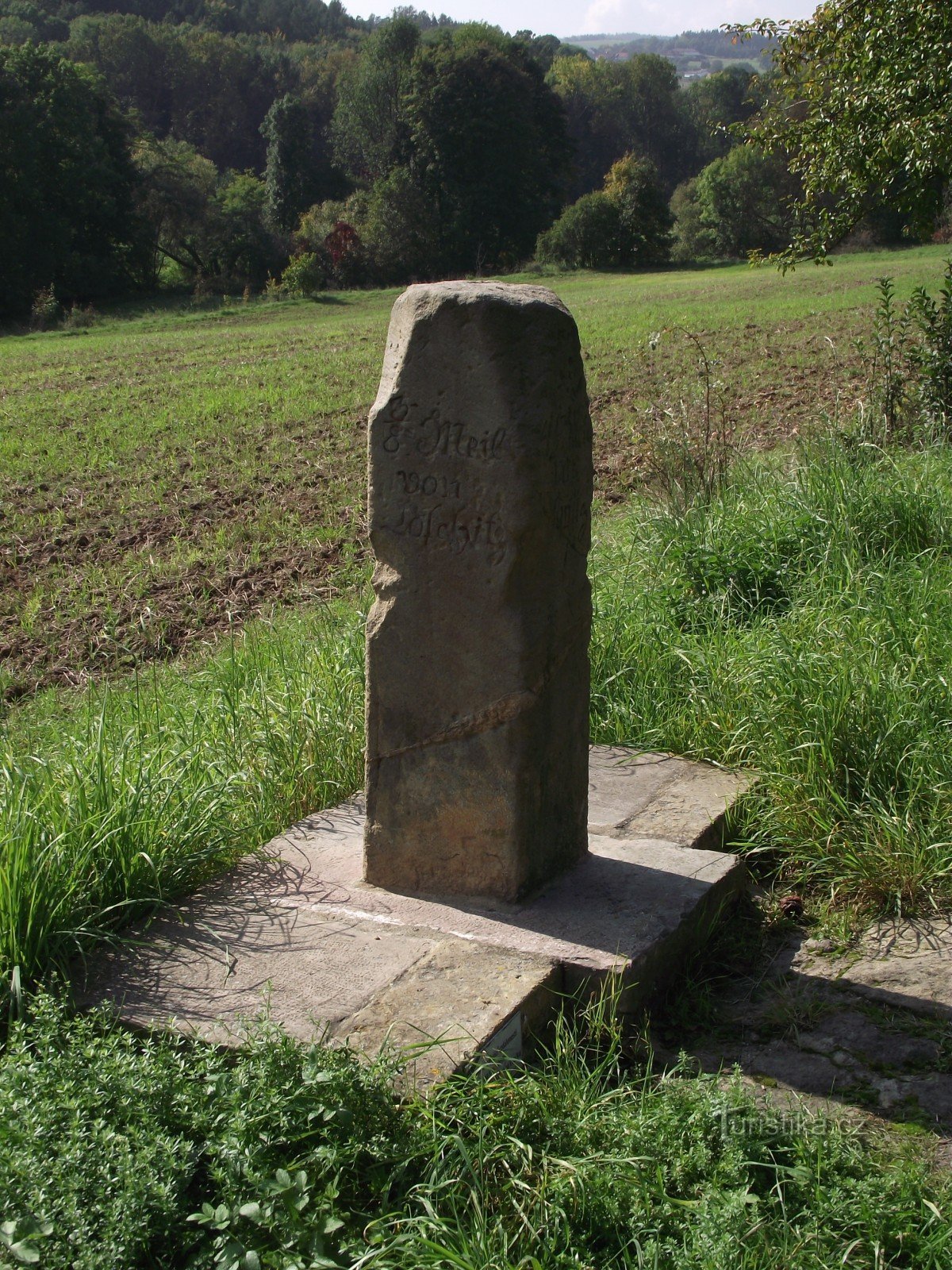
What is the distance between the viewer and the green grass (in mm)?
2064

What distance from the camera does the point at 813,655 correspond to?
14.0 feet

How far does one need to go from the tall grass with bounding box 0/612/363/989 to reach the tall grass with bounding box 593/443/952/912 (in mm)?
1152

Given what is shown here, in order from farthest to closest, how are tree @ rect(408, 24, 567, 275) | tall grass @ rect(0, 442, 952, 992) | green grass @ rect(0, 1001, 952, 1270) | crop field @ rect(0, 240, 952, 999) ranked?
tree @ rect(408, 24, 567, 275)
crop field @ rect(0, 240, 952, 999)
tall grass @ rect(0, 442, 952, 992)
green grass @ rect(0, 1001, 952, 1270)

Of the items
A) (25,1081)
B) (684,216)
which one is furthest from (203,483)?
(684,216)

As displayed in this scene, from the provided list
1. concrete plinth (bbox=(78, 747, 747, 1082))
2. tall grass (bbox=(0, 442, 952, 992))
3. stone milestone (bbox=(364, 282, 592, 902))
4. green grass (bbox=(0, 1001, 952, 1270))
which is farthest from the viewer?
tall grass (bbox=(0, 442, 952, 992))

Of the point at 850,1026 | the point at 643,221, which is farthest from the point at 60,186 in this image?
the point at 850,1026

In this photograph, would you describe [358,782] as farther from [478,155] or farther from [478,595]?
[478,155]

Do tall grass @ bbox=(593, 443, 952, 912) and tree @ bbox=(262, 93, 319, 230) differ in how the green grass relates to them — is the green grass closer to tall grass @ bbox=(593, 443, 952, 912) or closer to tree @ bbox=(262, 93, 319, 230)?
tall grass @ bbox=(593, 443, 952, 912)

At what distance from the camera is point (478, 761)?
127 inches

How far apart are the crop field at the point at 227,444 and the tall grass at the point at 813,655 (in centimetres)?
168

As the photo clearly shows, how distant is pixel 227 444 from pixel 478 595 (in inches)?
417

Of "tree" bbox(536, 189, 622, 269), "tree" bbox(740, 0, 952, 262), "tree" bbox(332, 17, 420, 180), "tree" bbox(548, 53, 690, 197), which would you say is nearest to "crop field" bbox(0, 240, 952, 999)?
"tree" bbox(740, 0, 952, 262)

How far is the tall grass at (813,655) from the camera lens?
12.3 feet


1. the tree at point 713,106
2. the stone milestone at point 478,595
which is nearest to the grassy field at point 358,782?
the stone milestone at point 478,595
